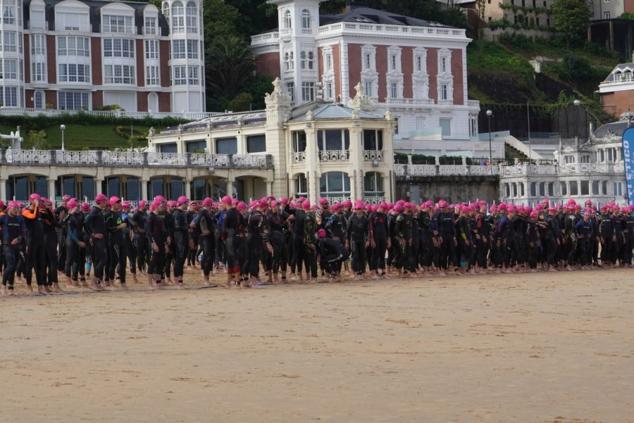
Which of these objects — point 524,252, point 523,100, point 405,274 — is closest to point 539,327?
point 405,274

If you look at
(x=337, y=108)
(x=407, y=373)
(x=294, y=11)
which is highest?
(x=294, y=11)

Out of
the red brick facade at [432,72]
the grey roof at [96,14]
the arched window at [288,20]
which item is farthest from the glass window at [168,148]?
the red brick facade at [432,72]

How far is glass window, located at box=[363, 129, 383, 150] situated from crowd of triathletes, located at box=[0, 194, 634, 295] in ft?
120

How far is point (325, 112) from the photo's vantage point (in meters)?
76.4

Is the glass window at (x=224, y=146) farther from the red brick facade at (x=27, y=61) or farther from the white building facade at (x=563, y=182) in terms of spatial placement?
the red brick facade at (x=27, y=61)

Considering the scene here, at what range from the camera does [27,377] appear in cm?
1647

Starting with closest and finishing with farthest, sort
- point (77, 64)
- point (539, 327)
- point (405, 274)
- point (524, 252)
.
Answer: point (539, 327) < point (405, 274) < point (524, 252) < point (77, 64)

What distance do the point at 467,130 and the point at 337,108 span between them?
38.2 m

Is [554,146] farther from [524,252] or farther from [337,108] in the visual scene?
[524,252]

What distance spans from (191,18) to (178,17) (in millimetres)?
910

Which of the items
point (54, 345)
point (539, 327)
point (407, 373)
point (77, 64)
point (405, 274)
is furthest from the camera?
point (77, 64)

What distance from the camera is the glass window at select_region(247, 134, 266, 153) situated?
79.5m

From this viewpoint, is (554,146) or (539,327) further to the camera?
(554,146)

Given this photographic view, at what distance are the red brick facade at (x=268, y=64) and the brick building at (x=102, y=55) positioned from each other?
20.6 feet
